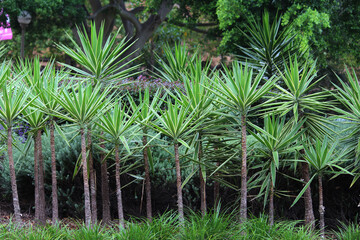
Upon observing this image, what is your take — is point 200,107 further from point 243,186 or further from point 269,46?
point 269,46

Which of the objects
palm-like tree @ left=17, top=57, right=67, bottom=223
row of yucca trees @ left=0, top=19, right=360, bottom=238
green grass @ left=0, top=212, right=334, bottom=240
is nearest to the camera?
green grass @ left=0, top=212, right=334, bottom=240

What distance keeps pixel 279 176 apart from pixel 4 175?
3.39 m

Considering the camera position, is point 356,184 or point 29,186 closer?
point 356,184

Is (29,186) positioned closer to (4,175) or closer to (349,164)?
(4,175)

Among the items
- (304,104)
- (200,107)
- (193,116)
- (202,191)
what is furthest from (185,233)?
(304,104)

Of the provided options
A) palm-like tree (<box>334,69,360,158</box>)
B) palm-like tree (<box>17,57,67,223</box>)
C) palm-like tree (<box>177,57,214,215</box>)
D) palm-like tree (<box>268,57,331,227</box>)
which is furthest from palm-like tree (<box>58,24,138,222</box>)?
palm-like tree (<box>334,69,360,158</box>)

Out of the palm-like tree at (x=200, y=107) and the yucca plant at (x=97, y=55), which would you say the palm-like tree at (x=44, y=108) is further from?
the palm-like tree at (x=200, y=107)

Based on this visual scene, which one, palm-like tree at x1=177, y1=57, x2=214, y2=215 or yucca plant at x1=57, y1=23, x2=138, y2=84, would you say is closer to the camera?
palm-like tree at x1=177, y1=57, x2=214, y2=215

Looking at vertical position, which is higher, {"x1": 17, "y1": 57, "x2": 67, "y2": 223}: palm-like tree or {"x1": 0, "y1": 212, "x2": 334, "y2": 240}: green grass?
{"x1": 17, "y1": 57, "x2": 67, "y2": 223}: palm-like tree

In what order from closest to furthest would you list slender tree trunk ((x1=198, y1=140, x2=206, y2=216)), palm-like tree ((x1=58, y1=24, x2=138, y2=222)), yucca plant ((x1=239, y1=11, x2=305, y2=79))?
slender tree trunk ((x1=198, y1=140, x2=206, y2=216)), palm-like tree ((x1=58, y1=24, x2=138, y2=222)), yucca plant ((x1=239, y1=11, x2=305, y2=79))

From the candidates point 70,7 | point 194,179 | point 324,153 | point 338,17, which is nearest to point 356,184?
point 324,153

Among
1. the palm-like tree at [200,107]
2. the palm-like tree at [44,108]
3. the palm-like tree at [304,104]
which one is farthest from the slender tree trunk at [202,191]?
the palm-like tree at [44,108]

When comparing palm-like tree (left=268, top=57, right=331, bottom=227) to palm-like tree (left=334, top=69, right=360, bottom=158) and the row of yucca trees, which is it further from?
palm-like tree (left=334, top=69, right=360, bottom=158)

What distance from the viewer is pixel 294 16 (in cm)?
1212
